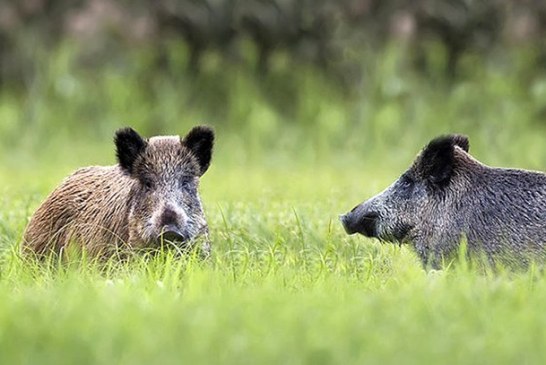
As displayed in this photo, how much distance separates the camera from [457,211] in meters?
7.49

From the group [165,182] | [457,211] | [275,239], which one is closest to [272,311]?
[165,182]

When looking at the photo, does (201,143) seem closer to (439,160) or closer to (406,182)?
(406,182)

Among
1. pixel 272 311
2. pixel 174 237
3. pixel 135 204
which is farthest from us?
pixel 135 204

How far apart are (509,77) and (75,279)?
10.0m

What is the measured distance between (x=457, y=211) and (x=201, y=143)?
1.55 metres

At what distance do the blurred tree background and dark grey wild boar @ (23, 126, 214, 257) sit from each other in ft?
22.1

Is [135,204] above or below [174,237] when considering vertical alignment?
above

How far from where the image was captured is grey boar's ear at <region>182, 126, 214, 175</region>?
7723 mm

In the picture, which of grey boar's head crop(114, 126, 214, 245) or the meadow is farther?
grey boar's head crop(114, 126, 214, 245)

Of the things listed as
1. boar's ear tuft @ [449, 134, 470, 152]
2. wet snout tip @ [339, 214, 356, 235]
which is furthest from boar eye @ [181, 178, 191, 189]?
boar's ear tuft @ [449, 134, 470, 152]

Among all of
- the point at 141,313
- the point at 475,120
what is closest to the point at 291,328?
the point at 141,313

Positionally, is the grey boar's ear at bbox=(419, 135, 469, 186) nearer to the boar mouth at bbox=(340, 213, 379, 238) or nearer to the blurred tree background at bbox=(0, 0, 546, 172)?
the boar mouth at bbox=(340, 213, 379, 238)

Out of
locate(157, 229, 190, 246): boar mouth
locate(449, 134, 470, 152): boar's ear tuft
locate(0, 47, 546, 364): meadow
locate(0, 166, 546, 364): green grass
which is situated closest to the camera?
locate(0, 166, 546, 364): green grass

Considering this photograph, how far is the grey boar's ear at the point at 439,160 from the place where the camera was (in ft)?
24.9
